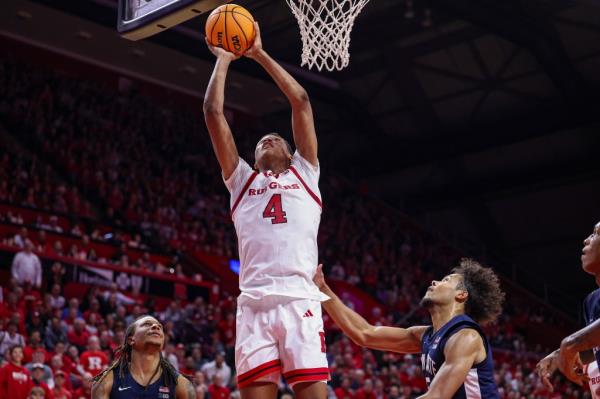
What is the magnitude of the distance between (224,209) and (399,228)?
20.2ft

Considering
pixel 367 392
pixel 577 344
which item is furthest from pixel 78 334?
pixel 577 344

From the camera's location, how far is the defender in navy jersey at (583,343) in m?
2.97

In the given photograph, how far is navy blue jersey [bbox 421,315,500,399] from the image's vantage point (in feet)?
12.9

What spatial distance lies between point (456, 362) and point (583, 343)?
0.98m

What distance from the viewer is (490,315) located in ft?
14.8

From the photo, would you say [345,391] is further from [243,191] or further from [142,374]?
[243,191]

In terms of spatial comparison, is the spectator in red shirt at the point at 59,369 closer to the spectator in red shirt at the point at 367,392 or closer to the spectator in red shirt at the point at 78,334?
the spectator in red shirt at the point at 78,334

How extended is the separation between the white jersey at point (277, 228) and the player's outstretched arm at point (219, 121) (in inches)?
2.8

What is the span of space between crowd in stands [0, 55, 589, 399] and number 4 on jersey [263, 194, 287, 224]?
5.69 meters

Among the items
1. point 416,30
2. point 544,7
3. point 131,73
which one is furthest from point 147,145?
point 544,7

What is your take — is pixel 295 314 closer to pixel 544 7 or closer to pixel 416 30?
pixel 544 7

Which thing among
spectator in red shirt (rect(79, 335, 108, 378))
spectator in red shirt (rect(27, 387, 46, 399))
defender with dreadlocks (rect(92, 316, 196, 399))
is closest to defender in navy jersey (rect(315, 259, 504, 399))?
defender with dreadlocks (rect(92, 316, 196, 399))

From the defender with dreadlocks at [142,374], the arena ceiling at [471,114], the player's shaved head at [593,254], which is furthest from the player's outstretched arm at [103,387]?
the arena ceiling at [471,114]

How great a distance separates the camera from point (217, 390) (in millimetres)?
10703
